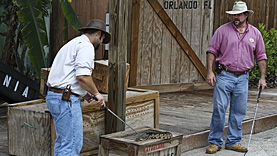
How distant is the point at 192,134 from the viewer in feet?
22.1

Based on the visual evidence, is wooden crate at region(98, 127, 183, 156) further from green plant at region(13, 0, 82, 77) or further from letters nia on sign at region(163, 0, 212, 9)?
letters nia on sign at region(163, 0, 212, 9)

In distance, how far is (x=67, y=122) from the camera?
469cm

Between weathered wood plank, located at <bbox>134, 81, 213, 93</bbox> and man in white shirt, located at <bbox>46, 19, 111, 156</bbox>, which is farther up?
man in white shirt, located at <bbox>46, 19, 111, 156</bbox>

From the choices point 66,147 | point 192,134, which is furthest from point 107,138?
point 192,134

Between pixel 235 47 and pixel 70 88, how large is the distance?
8.73ft

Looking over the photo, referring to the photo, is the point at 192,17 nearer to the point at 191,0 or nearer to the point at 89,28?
the point at 191,0

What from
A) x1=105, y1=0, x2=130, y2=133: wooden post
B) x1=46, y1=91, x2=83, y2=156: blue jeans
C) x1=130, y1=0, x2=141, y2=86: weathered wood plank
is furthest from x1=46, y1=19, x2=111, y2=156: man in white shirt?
x1=130, y1=0, x2=141, y2=86: weathered wood plank

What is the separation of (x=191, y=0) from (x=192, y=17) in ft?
1.34

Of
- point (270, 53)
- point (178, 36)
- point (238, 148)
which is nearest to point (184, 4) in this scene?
point (178, 36)

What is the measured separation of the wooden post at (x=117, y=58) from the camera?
5.55 meters

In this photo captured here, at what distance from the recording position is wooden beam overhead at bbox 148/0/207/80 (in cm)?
1062

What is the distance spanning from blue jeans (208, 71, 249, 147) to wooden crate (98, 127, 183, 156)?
4.00 feet

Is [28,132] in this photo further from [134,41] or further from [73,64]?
[134,41]

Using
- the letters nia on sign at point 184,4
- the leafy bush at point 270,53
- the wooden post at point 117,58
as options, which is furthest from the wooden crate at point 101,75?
the leafy bush at point 270,53
